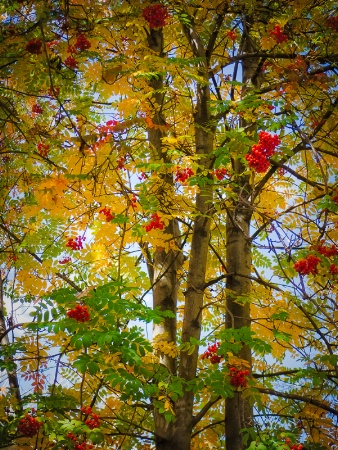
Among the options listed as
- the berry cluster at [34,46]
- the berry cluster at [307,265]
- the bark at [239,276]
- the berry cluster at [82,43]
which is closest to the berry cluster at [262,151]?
the berry cluster at [307,265]

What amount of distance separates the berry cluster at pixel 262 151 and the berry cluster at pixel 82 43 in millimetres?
1832

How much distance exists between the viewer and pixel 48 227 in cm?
667

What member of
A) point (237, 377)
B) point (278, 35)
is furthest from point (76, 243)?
point (278, 35)

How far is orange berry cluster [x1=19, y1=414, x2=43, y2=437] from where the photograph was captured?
4.06 m

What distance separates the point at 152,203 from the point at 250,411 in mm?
2309

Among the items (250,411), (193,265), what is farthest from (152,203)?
(250,411)

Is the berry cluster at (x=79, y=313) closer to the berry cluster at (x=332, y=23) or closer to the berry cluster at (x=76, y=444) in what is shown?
the berry cluster at (x=76, y=444)

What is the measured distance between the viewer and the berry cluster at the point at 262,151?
3.97m

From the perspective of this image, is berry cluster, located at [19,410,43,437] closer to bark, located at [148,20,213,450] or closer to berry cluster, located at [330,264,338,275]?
bark, located at [148,20,213,450]

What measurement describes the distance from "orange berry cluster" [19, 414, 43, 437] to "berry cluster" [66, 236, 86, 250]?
67.3 inches

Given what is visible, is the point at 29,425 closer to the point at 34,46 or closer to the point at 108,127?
the point at 108,127

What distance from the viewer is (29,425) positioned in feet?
13.3

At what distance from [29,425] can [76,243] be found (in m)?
1.84

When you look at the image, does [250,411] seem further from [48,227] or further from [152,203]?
[48,227]
